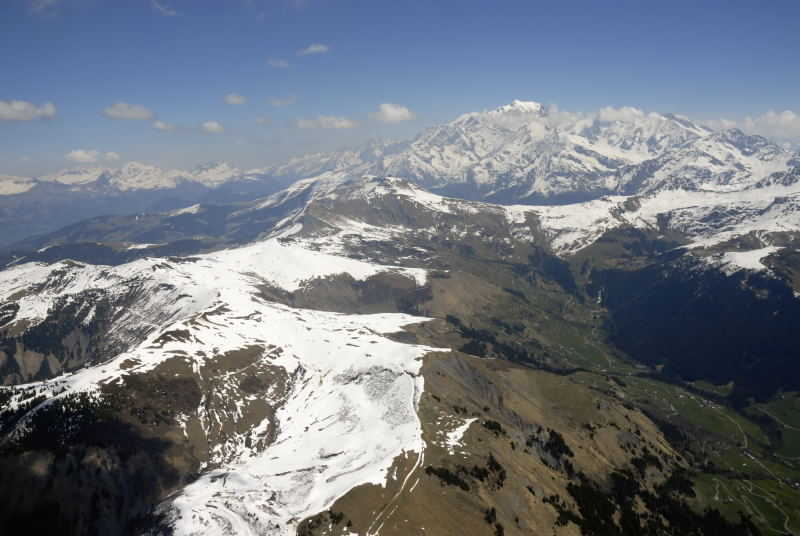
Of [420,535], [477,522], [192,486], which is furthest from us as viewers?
[192,486]

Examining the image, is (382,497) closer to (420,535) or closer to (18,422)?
(420,535)

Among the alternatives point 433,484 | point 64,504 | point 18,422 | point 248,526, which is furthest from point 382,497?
point 18,422

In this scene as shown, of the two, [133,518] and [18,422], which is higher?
[18,422]

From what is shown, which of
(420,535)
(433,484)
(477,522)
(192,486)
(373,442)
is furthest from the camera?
(373,442)

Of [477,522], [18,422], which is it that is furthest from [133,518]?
[477,522]

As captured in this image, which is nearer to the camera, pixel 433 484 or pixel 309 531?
pixel 309 531

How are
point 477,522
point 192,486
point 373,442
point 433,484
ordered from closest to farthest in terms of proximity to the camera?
1. point 477,522
2. point 433,484
3. point 192,486
4. point 373,442

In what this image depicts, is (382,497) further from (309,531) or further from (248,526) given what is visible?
(248,526)

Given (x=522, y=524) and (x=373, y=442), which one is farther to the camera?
(x=373, y=442)

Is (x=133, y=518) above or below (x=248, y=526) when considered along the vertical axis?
below
